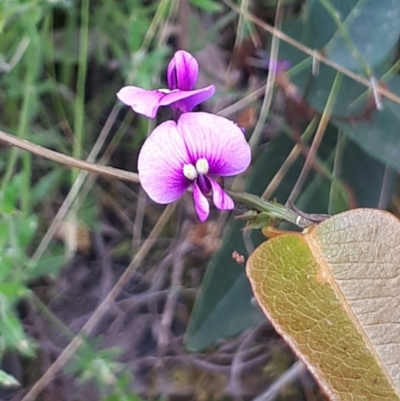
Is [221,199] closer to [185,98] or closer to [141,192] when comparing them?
[185,98]

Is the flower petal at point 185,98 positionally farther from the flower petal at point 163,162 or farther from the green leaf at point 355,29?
the green leaf at point 355,29

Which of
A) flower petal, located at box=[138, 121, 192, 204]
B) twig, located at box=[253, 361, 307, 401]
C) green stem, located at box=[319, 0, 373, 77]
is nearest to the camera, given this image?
flower petal, located at box=[138, 121, 192, 204]

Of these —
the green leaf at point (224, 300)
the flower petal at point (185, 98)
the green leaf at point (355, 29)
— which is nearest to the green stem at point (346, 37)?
the green leaf at point (355, 29)

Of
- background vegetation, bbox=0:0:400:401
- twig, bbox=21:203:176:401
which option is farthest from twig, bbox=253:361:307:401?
twig, bbox=21:203:176:401

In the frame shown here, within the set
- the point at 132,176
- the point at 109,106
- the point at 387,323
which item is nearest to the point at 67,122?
the point at 109,106

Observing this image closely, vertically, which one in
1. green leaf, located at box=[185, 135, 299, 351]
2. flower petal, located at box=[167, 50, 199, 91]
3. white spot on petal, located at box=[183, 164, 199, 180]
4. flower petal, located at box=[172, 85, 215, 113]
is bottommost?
green leaf, located at box=[185, 135, 299, 351]

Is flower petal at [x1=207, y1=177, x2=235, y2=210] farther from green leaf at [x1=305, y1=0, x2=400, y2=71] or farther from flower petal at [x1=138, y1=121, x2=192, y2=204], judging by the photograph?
green leaf at [x1=305, y1=0, x2=400, y2=71]

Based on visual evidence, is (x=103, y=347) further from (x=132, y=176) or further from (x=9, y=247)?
(x=132, y=176)
